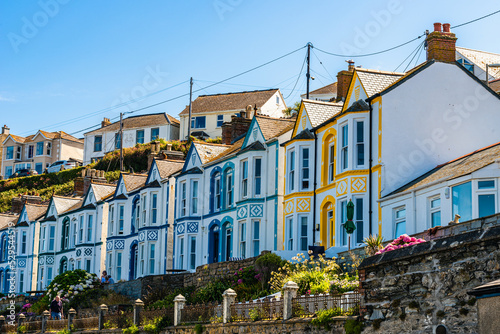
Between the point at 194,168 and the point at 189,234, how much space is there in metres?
3.79

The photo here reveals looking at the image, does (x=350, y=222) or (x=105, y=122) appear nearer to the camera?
(x=350, y=222)

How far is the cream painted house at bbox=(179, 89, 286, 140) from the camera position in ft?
280

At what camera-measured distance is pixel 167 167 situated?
50.4m

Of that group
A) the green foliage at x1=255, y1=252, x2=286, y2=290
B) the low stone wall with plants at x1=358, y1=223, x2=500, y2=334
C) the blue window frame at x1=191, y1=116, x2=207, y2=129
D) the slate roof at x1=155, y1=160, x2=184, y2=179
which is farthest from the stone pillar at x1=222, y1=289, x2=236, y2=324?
the blue window frame at x1=191, y1=116, x2=207, y2=129

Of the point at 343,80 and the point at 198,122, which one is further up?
the point at 198,122

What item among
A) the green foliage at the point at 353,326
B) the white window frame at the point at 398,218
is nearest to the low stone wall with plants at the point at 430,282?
the green foliage at the point at 353,326

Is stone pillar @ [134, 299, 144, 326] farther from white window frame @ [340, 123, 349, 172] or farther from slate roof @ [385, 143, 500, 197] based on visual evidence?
slate roof @ [385, 143, 500, 197]

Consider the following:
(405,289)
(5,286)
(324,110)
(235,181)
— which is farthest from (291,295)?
(5,286)

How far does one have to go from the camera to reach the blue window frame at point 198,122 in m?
87.4

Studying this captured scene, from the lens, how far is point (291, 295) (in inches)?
830

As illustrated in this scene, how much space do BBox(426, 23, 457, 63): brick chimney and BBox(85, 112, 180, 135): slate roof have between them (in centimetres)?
6137

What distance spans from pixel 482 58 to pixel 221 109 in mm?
29069

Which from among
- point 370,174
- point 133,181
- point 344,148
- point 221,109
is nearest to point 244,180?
point 344,148

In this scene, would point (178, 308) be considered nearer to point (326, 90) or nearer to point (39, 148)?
point (326, 90)
